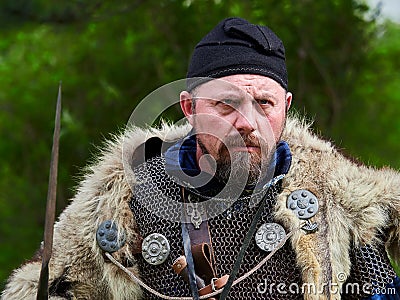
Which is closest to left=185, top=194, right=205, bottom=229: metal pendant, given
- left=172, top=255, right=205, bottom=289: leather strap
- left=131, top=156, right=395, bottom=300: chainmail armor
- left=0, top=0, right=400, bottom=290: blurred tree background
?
left=131, top=156, right=395, bottom=300: chainmail armor

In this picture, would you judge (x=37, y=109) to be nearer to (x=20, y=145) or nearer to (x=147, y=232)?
(x=20, y=145)

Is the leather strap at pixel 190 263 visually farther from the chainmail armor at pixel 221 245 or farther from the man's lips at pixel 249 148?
the man's lips at pixel 249 148

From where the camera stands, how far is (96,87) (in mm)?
6914

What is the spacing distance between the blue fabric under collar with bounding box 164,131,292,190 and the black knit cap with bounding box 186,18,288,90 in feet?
0.73

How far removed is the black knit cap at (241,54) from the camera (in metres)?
2.88

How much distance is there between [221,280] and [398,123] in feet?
15.3

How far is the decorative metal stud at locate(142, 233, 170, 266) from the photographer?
2.86 m

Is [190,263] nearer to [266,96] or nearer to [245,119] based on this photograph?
[245,119]

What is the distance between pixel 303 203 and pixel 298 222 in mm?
73

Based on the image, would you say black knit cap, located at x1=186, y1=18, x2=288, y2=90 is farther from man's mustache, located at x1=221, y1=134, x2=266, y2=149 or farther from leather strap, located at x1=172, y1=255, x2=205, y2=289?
leather strap, located at x1=172, y1=255, x2=205, y2=289

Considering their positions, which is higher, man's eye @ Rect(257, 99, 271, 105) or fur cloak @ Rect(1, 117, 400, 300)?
man's eye @ Rect(257, 99, 271, 105)

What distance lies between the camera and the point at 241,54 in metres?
2.89

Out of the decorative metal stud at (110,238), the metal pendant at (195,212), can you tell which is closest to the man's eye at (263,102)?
the metal pendant at (195,212)

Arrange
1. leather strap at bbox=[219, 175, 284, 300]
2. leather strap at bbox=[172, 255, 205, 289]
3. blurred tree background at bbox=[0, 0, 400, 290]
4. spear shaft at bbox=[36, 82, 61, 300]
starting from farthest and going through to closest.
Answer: blurred tree background at bbox=[0, 0, 400, 290] → leather strap at bbox=[172, 255, 205, 289] → leather strap at bbox=[219, 175, 284, 300] → spear shaft at bbox=[36, 82, 61, 300]
